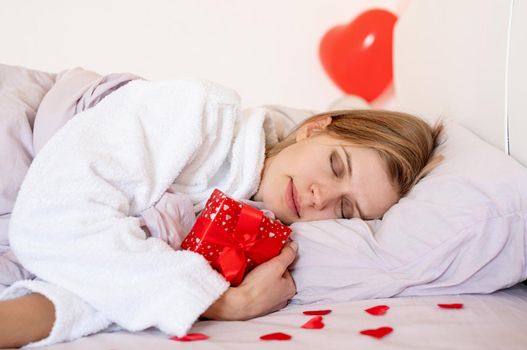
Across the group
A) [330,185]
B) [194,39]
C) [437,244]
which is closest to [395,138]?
[330,185]

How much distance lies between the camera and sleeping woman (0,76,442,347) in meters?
0.91

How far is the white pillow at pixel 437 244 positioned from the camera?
1054 millimetres

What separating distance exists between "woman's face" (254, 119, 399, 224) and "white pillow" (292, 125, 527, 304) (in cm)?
8

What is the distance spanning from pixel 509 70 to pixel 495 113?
96mm

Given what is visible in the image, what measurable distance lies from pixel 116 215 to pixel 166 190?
0.17m

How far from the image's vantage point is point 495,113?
1.25m

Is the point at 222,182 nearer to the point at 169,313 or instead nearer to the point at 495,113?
the point at 169,313

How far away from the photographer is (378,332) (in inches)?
A: 33.9

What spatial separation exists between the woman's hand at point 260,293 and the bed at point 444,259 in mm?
22

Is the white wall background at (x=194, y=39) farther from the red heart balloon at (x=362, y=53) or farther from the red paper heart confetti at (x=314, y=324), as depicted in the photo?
the red paper heart confetti at (x=314, y=324)

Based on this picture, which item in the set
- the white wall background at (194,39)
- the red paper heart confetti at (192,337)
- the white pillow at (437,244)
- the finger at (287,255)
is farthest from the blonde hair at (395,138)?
the white wall background at (194,39)

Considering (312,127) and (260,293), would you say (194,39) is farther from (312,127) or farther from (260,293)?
(260,293)

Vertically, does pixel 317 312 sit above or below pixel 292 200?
below

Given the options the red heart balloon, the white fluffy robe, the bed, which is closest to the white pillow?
the bed
